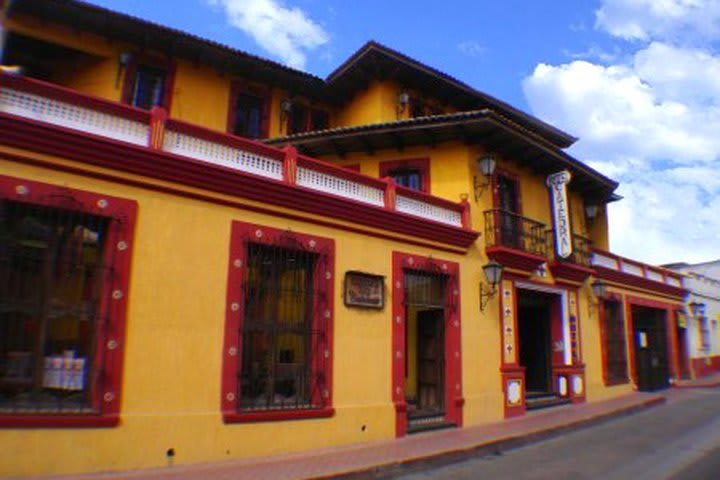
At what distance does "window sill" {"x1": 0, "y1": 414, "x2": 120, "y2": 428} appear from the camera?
6309mm

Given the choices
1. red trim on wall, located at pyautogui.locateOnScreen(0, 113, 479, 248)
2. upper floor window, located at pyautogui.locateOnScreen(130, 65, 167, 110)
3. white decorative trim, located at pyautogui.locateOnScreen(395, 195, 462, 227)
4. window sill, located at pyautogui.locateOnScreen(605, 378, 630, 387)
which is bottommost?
window sill, located at pyautogui.locateOnScreen(605, 378, 630, 387)

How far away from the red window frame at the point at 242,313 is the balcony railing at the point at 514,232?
4964 millimetres

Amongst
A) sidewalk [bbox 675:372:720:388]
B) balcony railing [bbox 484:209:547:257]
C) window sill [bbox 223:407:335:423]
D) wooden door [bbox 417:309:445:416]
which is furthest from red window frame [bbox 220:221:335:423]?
sidewalk [bbox 675:372:720:388]

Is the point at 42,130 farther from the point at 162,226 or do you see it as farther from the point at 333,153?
the point at 333,153

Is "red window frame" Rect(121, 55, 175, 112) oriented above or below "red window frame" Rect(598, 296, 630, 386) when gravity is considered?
above

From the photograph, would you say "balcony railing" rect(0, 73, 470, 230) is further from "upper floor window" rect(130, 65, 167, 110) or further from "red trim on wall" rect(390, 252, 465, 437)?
"upper floor window" rect(130, 65, 167, 110)

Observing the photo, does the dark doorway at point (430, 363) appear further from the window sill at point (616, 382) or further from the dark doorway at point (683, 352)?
the dark doorway at point (683, 352)

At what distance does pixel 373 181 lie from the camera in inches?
415

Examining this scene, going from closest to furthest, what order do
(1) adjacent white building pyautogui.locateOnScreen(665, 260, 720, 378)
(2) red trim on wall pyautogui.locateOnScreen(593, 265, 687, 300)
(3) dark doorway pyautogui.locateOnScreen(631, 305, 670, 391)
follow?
(2) red trim on wall pyautogui.locateOnScreen(593, 265, 687, 300)
(3) dark doorway pyautogui.locateOnScreen(631, 305, 670, 391)
(1) adjacent white building pyautogui.locateOnScreen(665, 260, 720, 378)

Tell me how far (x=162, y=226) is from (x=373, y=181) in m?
4.40

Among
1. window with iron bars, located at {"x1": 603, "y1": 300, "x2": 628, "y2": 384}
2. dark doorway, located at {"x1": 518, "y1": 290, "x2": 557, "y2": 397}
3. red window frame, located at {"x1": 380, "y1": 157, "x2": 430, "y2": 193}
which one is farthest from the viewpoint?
window with iron bars, located at {"x1": 603, "y1": 300, "x2": 628, "y2": 384}

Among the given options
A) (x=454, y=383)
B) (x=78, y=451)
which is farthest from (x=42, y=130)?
(x=454, y=383)

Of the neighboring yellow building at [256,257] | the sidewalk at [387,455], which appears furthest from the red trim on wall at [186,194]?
the sidewalk at [387,455]

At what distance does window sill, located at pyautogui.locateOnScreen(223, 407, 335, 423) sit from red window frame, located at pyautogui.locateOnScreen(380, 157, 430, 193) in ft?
21.2
